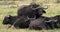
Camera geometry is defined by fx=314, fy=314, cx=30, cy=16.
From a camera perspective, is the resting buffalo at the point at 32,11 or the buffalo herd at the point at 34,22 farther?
the resting buffalo at the point at 32,11

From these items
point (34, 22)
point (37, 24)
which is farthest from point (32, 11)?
point (37, 24)

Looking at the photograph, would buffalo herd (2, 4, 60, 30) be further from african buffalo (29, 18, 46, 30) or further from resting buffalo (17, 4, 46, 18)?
resting buffalo (17, 4, 46, 18)

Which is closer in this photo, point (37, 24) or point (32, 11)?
point (37, 24)

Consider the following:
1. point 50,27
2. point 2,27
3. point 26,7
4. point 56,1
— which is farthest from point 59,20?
point 56,1

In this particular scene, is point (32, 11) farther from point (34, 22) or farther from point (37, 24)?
point (37, 24)

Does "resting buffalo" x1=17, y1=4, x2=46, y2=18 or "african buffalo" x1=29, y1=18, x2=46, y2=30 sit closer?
"african buffalo" x1=29, y1=18, x2=46, y2=30

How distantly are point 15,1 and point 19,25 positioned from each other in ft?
47.8

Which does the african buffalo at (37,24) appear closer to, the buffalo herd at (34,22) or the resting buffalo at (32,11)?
the buffalo herd at (34,22)

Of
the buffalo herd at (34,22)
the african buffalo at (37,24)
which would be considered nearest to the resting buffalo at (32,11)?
the buffalo herd at (34,22)

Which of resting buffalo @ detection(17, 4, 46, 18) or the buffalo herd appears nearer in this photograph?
the buffalo herd

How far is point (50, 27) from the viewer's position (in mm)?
14453

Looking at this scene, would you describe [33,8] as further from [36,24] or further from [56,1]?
[56,1]

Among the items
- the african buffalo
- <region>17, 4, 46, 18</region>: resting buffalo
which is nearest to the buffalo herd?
the african buffalo

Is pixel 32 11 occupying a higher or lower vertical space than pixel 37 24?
lower
